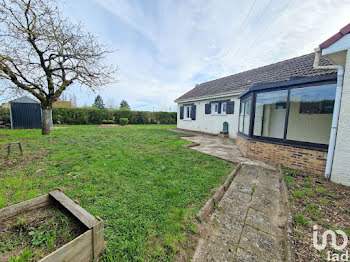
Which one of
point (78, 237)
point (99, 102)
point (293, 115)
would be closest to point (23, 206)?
point (78, 237)

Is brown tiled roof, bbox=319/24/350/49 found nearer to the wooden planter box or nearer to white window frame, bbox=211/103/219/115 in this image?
the wooden planter box

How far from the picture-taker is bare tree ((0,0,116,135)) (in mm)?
6031

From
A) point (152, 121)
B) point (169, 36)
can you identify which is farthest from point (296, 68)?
point (152, 121)

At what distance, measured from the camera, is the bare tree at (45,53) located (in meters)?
6.03

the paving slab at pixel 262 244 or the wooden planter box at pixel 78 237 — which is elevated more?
the wooden planter box at pixel 78 237

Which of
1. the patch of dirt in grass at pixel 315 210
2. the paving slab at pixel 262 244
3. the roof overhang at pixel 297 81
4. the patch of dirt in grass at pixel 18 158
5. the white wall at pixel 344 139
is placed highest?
the roof overhang at pixel 297 81

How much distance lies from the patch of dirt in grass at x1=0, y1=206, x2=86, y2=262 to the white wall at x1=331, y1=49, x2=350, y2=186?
4994 mm

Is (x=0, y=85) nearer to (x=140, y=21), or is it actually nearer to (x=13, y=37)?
(x=13, y=37)

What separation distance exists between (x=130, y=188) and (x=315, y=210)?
10.6 ft

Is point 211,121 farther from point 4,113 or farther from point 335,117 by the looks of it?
point 4,113

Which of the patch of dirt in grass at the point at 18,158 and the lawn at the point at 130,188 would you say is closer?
the lawn at the point at 130,188

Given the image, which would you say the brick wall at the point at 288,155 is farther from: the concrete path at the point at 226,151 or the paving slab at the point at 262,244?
the paving slab at the point at 262,244

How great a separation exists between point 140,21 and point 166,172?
8.80 m

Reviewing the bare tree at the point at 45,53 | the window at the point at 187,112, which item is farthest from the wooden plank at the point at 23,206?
the window at the point at 187,112
